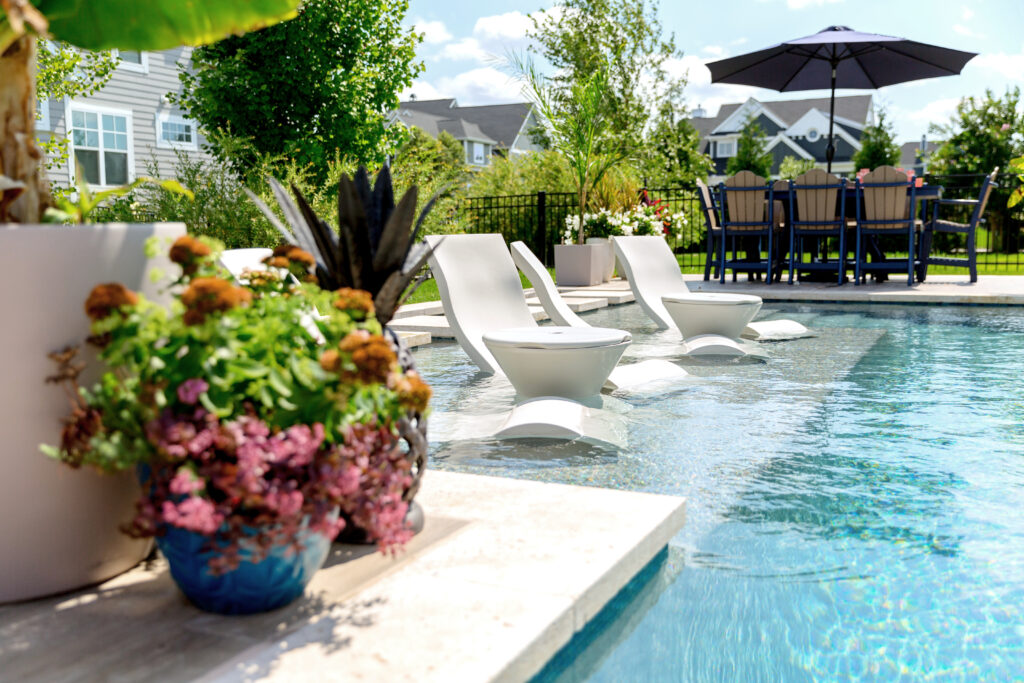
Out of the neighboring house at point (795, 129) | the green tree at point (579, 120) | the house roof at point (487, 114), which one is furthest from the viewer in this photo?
the house roof at point (487, 114)

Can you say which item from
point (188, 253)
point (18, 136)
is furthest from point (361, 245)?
point (18, 136)

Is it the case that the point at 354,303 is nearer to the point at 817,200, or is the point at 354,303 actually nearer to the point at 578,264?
the point at 817,200

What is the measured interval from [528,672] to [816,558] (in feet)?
4.42

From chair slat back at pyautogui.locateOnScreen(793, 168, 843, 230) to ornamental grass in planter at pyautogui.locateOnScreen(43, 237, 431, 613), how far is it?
403 inches

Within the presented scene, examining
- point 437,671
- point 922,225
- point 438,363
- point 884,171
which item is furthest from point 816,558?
point 922,225

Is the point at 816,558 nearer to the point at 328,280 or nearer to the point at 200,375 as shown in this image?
the point at 328,280

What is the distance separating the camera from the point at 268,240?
9.89 meters

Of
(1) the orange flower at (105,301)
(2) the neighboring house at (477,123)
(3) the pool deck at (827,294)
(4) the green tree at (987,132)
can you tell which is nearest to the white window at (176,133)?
(3) the pool deck at (827,294)

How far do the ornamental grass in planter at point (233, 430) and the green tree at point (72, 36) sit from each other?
56 centimetres

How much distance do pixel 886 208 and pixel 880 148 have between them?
73.4 ft

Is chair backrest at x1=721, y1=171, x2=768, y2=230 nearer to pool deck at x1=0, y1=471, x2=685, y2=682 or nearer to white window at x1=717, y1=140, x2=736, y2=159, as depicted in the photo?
pool deck at x1=0, y1=471, x2=685, y2=682

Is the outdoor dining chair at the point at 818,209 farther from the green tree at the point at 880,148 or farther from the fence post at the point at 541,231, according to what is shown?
the green tree at the point at 880,148

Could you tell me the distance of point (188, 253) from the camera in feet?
6.36

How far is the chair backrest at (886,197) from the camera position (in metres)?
10.6
